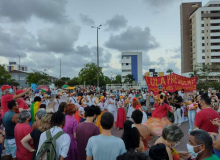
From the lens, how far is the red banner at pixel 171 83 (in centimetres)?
1381

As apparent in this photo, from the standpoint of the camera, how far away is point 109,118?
288 centimetres

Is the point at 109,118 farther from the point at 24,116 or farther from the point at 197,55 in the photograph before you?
the point at 197,55

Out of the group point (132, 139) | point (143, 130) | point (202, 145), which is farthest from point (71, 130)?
point (202, 145)

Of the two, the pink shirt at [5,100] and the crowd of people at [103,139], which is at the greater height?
the pink shirt at [5,100]

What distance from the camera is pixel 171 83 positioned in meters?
13.9

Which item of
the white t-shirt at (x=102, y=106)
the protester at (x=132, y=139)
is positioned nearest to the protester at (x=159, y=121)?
the protester at (x=132, y=139)

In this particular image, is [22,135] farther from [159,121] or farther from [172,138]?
[159,121]

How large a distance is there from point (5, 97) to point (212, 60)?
74332mm

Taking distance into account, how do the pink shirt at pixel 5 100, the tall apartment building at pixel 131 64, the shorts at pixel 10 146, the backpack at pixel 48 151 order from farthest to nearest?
the tall apartment building at pixel 131 64
the pink shirt at pixel 5 100
the shorts at pixel 10 146
the backpack at pixel 48 151

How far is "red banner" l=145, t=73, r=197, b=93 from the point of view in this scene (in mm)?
13806

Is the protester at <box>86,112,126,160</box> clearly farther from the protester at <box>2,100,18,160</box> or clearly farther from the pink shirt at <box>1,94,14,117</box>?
the pink shirt at <box>1,94,14,117</box>

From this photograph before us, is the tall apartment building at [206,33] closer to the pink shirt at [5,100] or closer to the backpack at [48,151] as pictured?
the pink shirt at [5,100]

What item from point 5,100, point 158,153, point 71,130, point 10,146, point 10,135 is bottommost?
point 10,146

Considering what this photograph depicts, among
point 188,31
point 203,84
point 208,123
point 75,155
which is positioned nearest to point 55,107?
point 75,155
